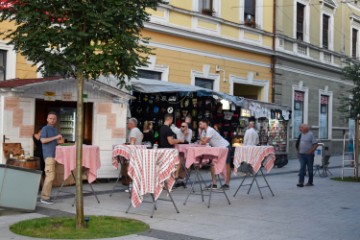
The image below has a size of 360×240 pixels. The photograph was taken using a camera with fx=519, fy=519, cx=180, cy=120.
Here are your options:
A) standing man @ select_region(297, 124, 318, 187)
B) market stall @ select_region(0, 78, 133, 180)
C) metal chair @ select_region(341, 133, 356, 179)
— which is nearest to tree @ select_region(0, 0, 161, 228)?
market stall @ select_region(0, 78, 133, 180)

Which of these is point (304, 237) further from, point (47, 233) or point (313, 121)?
point (313, 121)

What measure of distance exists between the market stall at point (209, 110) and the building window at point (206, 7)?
4275mm

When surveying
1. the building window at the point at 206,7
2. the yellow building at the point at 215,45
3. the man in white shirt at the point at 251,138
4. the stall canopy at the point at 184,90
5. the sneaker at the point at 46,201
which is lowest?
the sneaker at the point at 46,201

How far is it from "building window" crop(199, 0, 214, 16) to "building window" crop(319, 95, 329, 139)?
10.2 meters

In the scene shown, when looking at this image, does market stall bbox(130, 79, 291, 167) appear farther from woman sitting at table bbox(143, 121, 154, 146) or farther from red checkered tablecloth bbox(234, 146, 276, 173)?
red checkered tablecloth bbox(234, 146, 276, 173)

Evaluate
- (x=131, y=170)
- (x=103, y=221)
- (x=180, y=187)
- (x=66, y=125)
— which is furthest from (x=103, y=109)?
(x=103, y=221)

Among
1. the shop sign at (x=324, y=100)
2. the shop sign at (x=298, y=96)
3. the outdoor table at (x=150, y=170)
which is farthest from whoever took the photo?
the shop sign at (x=324, y=100)

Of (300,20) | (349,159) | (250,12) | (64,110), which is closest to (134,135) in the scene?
(64,110)

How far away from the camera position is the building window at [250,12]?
2188cm

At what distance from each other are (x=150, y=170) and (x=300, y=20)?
19264 mm

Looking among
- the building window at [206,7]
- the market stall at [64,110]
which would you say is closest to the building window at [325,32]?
the building window at [206,7]

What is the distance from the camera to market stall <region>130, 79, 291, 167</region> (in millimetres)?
15188

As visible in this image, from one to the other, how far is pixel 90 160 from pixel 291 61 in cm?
1654

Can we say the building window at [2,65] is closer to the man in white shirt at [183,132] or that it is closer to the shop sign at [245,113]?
the man in white shirt at [183,132]
